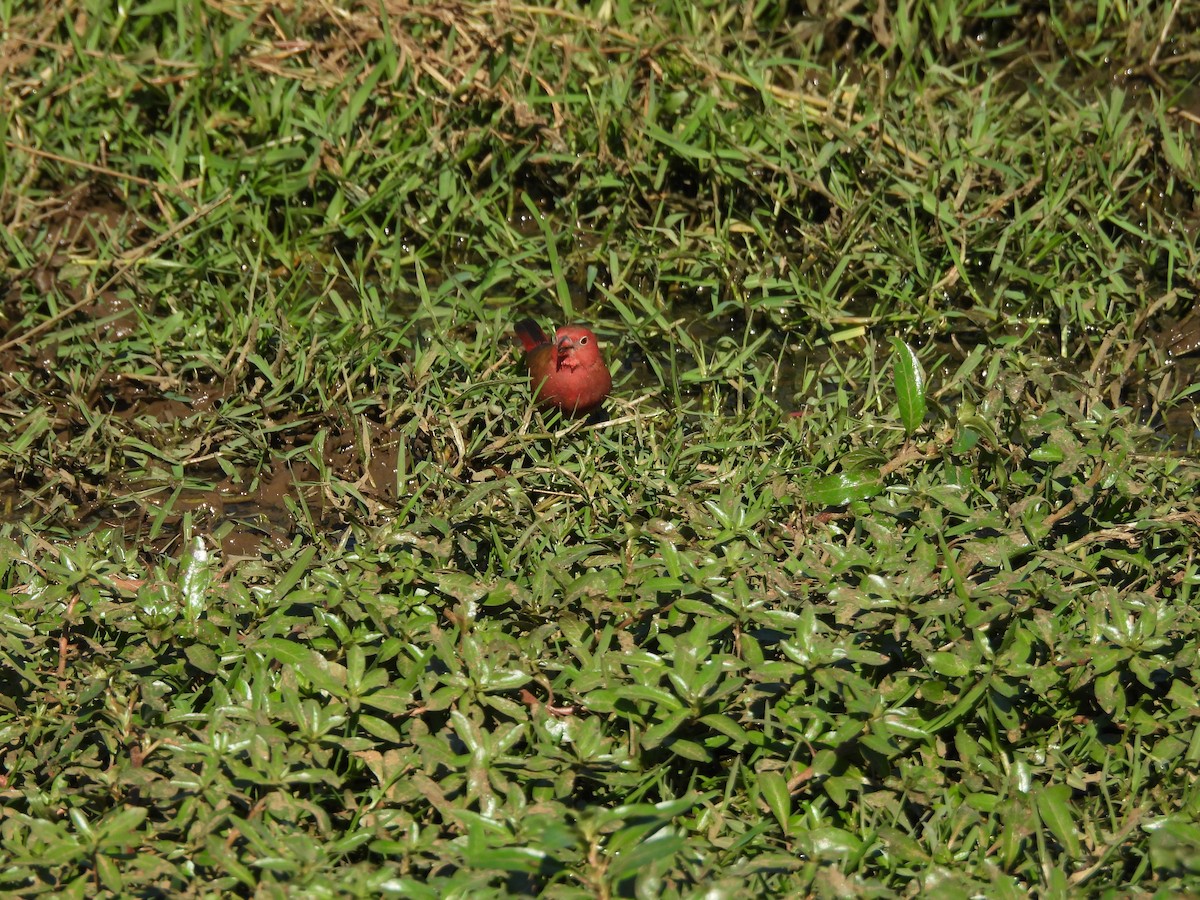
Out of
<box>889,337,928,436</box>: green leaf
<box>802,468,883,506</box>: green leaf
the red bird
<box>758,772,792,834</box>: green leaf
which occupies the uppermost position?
<box>889,337,928,436</box>: green leaf

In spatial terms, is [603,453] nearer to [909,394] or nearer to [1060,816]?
[909,394]

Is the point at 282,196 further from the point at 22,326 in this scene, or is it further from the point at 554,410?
the point at 554,410

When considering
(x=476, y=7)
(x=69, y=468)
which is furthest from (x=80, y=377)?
(x=476, y=7)

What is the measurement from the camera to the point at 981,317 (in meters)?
4.13

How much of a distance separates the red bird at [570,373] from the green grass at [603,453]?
7 centimetres

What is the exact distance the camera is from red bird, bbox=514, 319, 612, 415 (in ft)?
12.4

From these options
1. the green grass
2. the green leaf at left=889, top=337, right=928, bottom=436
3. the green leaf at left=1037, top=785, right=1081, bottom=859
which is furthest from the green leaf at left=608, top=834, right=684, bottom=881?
the green leaf at left=889, top=337, right=928, bottom=436

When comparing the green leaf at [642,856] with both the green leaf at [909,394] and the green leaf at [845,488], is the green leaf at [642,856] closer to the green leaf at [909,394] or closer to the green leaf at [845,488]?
the green leaf at [845,488]

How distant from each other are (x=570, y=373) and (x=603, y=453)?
0.24 metres

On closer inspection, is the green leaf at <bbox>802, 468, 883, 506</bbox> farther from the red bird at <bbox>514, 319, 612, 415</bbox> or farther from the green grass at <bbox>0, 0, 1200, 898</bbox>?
the red bird at <bbox>514, 319, 612, 415</bbox>

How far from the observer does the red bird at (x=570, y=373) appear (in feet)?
12.4

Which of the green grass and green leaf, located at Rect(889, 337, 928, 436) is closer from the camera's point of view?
the green grass

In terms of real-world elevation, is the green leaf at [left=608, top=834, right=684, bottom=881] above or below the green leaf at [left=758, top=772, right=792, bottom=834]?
above

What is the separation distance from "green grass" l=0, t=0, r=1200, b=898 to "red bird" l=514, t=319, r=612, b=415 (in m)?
0.07
